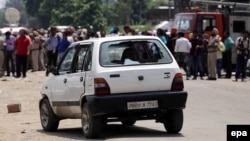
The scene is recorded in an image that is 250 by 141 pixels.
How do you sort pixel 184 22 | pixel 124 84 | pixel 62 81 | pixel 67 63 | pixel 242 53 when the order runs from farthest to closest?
pixel 184 22
pixel 242 53
pixel 67 63
pixel 62 81
pixel 124 84

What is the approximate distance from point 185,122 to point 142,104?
2.87 metres

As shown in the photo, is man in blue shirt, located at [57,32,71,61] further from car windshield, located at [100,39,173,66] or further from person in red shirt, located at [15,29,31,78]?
car windshield, located at [100,39,173,66]

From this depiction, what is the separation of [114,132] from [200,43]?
1557cm

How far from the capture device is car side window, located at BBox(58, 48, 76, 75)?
48.9ft

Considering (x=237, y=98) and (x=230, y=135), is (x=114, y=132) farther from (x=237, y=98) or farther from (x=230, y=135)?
(x=237, y=98)

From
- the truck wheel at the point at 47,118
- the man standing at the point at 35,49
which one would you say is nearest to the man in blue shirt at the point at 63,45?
the man standing at the point at 35,49

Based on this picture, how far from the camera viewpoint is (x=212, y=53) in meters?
29.4

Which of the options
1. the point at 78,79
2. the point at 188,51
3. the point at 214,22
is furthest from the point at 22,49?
the point at 78,79

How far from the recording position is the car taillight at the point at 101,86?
13391 millimetres

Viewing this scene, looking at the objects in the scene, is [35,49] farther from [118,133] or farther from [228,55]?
[118,133]

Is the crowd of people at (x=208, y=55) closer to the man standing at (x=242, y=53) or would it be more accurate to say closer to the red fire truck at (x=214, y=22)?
the man standing at (x=242, y=53)

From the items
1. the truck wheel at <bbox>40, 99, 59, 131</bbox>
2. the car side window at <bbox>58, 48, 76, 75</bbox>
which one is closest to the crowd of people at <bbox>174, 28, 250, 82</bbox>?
the truck wheel at <bbox>40, 99, 59, 131</bbox>

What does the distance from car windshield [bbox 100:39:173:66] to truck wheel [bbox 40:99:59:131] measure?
87.3 inches

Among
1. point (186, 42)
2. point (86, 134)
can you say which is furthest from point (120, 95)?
point (186, 42)
